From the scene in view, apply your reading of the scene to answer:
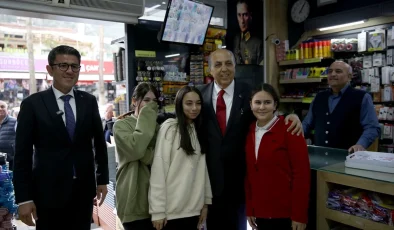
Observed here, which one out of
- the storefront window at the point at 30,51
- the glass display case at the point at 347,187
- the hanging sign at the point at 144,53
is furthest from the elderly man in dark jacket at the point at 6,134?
the glass display case at the point at 347,187

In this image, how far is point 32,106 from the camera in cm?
191

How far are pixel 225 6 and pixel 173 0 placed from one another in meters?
2.31

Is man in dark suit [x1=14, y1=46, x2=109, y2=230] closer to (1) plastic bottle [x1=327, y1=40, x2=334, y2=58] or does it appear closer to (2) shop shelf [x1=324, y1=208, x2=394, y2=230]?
(2) shop shelf [x1=324, y1=208, x2=394, y2=230]

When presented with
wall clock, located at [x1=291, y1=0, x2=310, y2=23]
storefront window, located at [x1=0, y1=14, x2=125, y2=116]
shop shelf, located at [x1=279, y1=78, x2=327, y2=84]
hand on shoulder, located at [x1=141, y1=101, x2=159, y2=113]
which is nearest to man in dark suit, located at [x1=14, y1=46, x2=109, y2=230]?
hand on shoulder, located at [x1=141, y1=101, x2=159, y2=113]

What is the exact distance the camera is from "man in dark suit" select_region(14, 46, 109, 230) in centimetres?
187

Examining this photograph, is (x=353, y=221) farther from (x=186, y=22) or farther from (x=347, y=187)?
(x=186, y=22)

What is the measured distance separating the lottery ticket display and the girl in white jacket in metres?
2.34

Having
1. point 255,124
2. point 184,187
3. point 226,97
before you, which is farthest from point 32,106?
point 255,124

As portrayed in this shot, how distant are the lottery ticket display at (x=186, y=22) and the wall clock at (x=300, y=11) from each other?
1.81 metres

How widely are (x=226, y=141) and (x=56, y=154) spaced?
1.06 m

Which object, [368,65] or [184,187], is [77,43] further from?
[184,187]

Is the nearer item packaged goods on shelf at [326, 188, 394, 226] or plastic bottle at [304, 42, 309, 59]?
packaged goods on shelf at [326, 188, 394, 226]

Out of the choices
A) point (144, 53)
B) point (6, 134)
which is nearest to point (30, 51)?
point (6, 134)

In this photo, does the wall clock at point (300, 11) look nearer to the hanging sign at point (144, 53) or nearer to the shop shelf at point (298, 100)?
the shop shelf at point (298, 100)
